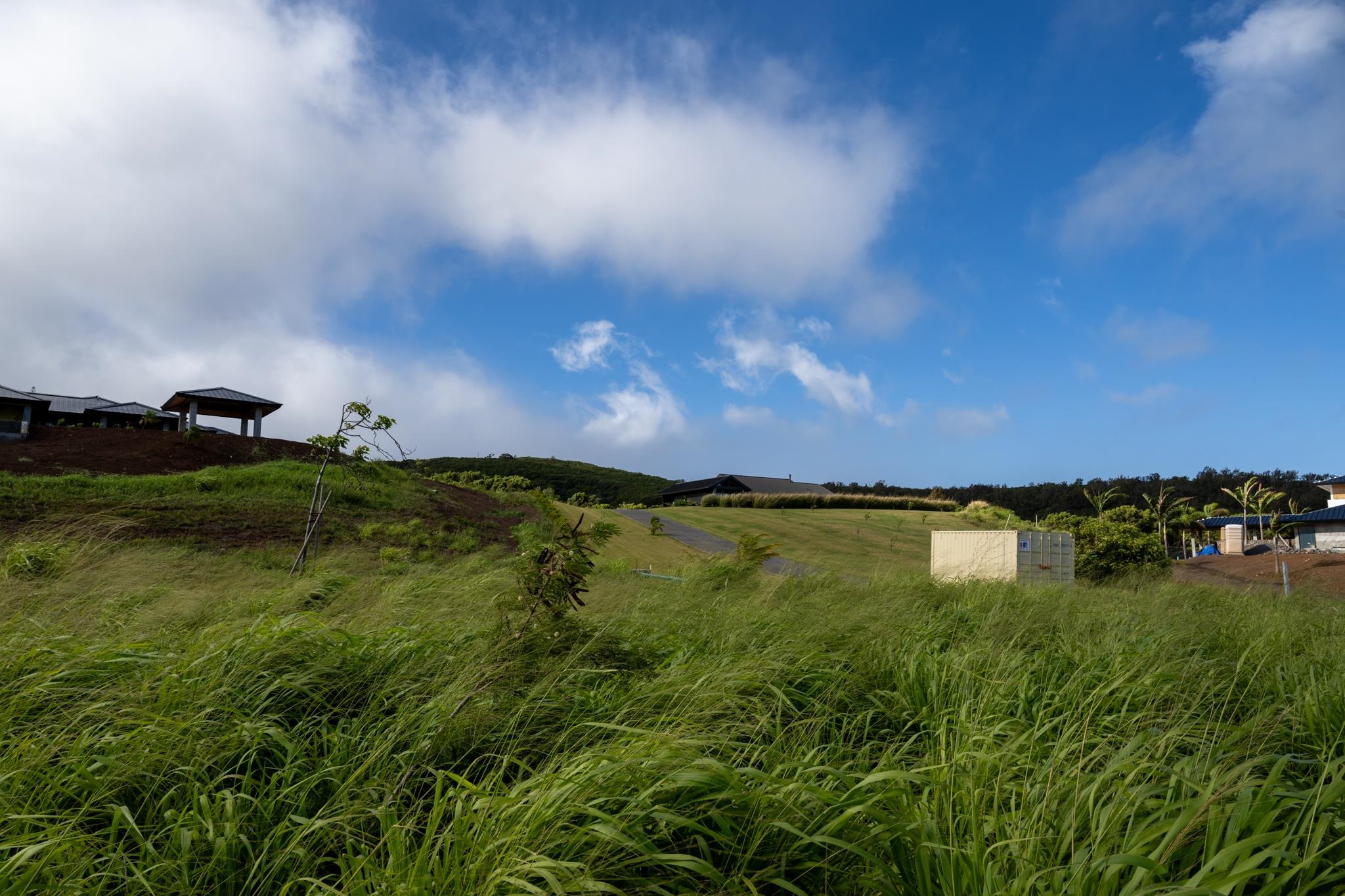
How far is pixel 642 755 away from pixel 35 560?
588 centimetres

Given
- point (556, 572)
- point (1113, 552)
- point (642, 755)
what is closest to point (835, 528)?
point (1113, 552)

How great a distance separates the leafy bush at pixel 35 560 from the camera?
5301mm

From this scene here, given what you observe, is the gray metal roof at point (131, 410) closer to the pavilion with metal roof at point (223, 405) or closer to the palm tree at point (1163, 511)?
the pavilion with metal roof at point (223, 405)

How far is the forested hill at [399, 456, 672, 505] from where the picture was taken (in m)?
47.1

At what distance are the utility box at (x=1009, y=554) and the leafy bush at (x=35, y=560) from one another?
1002 cm

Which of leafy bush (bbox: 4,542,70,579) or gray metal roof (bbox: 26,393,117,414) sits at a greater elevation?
gray metal roof (bbox: 26,393,117,414)

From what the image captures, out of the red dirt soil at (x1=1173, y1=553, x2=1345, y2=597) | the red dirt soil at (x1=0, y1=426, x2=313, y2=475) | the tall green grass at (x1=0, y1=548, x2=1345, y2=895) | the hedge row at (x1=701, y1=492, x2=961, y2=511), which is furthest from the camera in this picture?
the hedge row at (x1=701, y1=492, x2=961, y2=511)

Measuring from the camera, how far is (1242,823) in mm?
Answer: 1756

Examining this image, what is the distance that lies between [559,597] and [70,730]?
1.71m

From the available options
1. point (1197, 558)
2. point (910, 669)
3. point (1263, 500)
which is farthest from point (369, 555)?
point (1197, 558)

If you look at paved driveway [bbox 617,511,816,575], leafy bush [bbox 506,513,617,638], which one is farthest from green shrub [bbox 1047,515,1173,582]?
leafy bush [bbox 506,513,617,638]

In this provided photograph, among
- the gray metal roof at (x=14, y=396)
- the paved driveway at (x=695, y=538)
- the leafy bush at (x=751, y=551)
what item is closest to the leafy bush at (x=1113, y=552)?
the paved driveway at (x=695, y=538)

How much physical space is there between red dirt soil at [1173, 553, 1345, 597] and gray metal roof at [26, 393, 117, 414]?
35159 millimetres

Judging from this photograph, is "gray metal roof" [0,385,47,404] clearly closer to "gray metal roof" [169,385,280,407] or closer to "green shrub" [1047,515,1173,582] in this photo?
"gray metal roof" [169,385,280,407]
